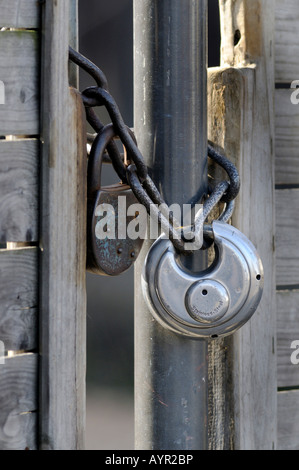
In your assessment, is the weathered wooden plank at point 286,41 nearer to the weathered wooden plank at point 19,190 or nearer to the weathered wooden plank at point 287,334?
the weathered wooden plank at point 287,334


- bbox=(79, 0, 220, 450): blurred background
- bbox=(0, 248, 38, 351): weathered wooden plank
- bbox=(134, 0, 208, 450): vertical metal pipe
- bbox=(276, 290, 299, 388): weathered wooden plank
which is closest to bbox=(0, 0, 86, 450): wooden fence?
bbox=(0, 248, 38, 351): weathered wooden plank

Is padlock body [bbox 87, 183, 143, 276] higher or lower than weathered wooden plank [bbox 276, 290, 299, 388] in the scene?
higher

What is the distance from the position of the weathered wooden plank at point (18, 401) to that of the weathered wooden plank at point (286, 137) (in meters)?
0.54

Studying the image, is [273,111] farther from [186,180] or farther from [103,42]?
[103,42]

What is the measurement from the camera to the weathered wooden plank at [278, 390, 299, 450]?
1292 mm

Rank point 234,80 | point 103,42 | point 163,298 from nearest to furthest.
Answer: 1. point 163,298
2. point 234,80
3. point 103,42

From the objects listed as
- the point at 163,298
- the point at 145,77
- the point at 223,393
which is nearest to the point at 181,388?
the point at 163,298

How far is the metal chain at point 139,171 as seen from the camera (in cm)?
101

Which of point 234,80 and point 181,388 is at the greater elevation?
point 234,80

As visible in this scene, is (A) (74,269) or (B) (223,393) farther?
(B) (223,393)

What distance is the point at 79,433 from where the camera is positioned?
1.05 metres

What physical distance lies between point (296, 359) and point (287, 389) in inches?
2.2

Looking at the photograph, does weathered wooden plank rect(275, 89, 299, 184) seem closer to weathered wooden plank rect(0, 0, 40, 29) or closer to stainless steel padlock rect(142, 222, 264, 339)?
stainless steel padlock rect(142, 222, 264, 339)

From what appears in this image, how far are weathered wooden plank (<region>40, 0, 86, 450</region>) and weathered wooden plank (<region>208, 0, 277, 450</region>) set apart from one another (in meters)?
0.31
